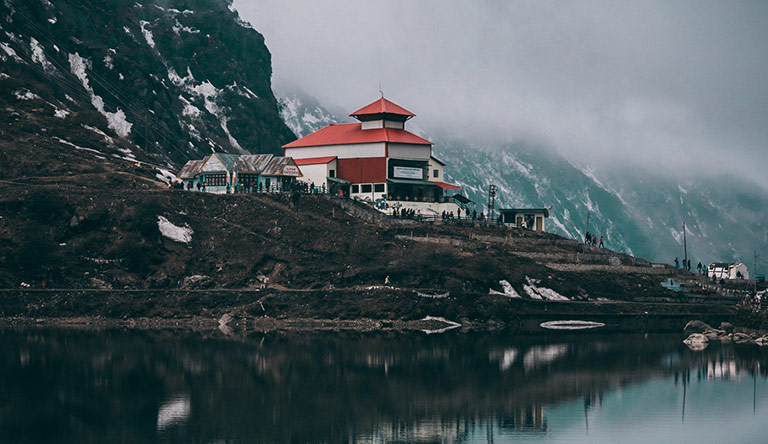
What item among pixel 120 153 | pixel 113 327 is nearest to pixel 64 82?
pixel 120 153

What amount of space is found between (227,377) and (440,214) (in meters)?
80.0

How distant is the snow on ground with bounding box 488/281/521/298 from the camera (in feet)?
424

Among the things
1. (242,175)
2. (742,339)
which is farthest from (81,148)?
(742,339)

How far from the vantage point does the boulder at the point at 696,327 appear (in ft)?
427

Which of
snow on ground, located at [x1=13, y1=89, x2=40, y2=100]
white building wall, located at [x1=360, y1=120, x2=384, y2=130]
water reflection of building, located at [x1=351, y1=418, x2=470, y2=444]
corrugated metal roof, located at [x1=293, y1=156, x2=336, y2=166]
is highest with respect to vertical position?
snow on ground, located at [x1=13, y1=89, x2=40, y2=100]

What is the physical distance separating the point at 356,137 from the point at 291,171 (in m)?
17.4

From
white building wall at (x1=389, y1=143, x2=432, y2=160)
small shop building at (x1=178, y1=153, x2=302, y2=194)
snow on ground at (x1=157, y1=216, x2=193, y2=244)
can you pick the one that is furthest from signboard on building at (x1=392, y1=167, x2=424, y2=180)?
snow on ground at (x1=157, y1=216, x2=193, y2=244)

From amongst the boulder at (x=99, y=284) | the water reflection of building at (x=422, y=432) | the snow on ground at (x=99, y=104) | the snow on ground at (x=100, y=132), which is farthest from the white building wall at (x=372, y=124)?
the water reflection of building at (x=422, y=432)

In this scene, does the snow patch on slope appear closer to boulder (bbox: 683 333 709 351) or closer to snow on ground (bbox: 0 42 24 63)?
boulder (bbox: 683 333 709 351)

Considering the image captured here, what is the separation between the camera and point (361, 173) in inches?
6432

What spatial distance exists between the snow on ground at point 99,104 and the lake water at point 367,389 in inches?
3405

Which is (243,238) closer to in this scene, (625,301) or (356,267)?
(356,267)

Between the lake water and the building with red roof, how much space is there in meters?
50.1

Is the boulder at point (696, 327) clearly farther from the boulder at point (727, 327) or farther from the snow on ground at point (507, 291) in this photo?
the snow on ground at point (507, 291)
